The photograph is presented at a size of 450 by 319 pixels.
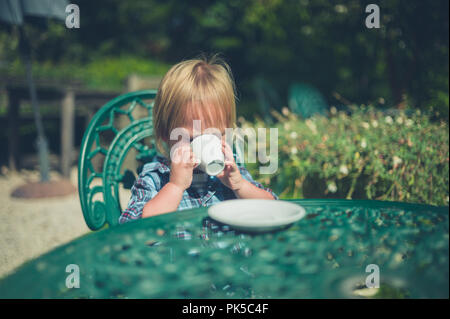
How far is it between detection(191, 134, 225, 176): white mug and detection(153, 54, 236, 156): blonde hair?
227mm

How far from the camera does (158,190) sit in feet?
4.99

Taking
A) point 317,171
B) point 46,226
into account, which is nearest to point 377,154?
point 317,171

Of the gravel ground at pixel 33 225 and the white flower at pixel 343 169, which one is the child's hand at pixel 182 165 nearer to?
the white flower at pixel 343 169

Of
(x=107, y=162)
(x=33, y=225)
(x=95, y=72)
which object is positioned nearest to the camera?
(x=107, y=162)

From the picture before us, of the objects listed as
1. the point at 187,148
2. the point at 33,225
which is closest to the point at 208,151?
the point at 187,148

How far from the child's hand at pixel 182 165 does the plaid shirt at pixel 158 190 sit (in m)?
0.16

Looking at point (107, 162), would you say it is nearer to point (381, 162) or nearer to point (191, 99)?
point (191, 99)

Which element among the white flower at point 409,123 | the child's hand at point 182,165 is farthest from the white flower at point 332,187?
the child's hand at point 182,165

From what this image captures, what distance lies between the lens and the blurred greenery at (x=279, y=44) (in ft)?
11.2

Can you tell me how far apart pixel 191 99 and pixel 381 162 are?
134 centimetres

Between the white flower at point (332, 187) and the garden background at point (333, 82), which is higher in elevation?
the garden background at point (333, 82)

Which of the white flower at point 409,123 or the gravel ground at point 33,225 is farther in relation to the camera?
the gravel ground at point 33,225
